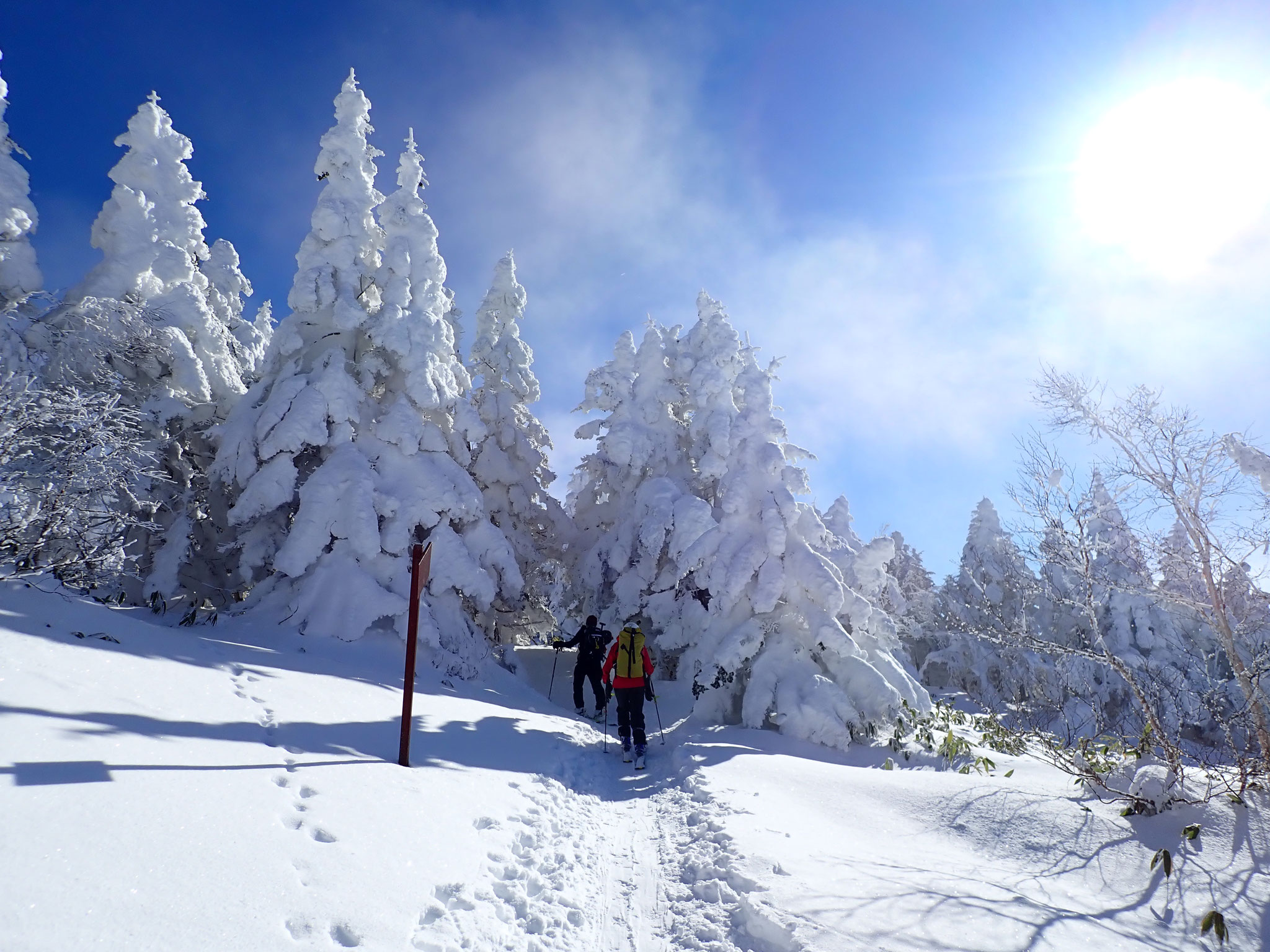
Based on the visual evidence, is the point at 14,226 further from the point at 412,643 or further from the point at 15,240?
the point at 412,643

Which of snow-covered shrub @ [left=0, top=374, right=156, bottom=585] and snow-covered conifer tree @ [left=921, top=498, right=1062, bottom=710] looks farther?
snow-covered conifer tree @ [left=921, top=498, right=1062, bottom=710]

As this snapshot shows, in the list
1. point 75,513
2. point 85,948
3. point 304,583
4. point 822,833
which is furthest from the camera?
point 304,583

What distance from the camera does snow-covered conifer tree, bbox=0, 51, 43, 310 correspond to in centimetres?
1259

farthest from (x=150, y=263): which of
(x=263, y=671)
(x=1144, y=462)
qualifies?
(x=1144, y=462)

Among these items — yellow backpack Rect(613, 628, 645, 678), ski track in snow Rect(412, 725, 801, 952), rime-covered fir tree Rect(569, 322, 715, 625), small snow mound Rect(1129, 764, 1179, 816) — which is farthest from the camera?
rime-covered fir tree Rect(569, 322, 715, 625)

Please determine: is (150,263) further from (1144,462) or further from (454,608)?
(1144,462)

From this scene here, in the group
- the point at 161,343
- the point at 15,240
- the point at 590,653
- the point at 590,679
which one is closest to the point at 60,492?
the point at 161,343

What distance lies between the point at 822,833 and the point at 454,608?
379 inches

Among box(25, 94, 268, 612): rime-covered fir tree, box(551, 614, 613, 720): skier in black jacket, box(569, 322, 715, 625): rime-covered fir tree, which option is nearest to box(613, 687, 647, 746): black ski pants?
box(551, 614, 613, 720): skier in black jacket

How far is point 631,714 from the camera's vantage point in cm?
983

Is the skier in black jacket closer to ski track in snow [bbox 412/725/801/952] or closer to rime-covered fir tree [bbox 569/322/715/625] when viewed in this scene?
rime-covered fir tree [bbox 569/322/715/625]

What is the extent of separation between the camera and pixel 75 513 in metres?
6.44

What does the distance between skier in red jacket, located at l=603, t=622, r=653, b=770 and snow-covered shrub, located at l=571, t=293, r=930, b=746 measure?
314 centimetres

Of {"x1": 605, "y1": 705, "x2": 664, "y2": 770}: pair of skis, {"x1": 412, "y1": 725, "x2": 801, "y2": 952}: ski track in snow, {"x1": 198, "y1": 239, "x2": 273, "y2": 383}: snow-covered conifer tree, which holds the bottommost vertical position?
{"x1": 605, "y1": 705, "x2": 664, "y2": 770}: pair of skis
